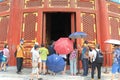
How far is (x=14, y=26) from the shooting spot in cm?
1427

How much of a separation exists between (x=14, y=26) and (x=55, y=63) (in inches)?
158

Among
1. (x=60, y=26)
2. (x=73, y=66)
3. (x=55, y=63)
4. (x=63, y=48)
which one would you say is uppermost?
(x=60, y=26)

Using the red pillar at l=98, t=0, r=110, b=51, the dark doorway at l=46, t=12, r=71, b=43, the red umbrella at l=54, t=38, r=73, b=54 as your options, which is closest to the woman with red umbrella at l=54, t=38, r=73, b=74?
the red umbrella at l=54, t=38, r=73, b=54

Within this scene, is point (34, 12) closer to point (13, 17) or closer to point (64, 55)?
point (13, 17)

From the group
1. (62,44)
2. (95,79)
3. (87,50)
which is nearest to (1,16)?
(62,44)

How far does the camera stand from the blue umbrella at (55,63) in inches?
449

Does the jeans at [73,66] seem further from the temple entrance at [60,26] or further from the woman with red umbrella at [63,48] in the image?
the temple entrance at [60,26]

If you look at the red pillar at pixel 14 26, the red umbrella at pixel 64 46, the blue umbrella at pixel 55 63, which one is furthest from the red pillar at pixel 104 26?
the red pillar at pixel 14 26

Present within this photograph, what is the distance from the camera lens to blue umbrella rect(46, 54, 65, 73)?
37.4 ft

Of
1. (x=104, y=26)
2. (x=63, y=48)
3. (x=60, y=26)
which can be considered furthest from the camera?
(x=60, y=26)

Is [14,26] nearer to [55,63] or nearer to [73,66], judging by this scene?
[55,63]

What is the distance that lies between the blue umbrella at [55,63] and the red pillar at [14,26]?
319 centimetres

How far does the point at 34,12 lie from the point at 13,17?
1.17 meters

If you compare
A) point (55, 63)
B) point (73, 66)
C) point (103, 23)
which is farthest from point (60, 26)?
point (55, 63)
